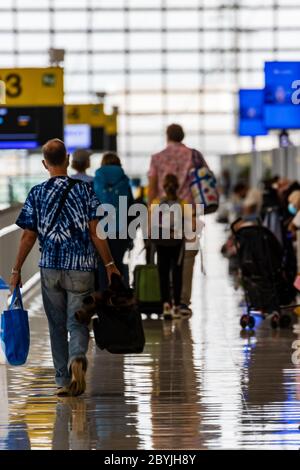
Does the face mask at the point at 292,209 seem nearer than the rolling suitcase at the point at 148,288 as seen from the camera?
No

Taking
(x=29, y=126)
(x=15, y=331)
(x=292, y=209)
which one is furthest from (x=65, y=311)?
(x=29, y=126)

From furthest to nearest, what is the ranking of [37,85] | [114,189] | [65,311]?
1. [37,85]
2. [114,189]
3. [65,311]

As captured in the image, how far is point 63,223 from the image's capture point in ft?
26.6

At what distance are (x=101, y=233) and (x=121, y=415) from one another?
1.22m

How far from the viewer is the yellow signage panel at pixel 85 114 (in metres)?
29.9

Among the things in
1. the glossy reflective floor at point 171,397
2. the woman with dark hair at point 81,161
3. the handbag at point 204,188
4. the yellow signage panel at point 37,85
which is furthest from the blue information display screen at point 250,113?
the glossy reflective floor at point 171,397

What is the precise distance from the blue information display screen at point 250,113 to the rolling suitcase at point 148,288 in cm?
1346

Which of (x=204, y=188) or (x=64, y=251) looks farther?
(x=204, y=188)

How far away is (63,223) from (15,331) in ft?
2.46

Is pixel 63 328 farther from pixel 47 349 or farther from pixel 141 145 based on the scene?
pixel 141 145

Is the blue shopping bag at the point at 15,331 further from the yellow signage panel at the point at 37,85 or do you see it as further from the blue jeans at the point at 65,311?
the yellow signage panel at the point at 37,85

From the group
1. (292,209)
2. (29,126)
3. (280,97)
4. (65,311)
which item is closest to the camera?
(65,311)

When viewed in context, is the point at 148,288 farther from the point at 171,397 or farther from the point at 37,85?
the point at 37,85

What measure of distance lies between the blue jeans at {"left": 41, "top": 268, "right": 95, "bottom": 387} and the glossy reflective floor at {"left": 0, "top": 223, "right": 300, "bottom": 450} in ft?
0.78
